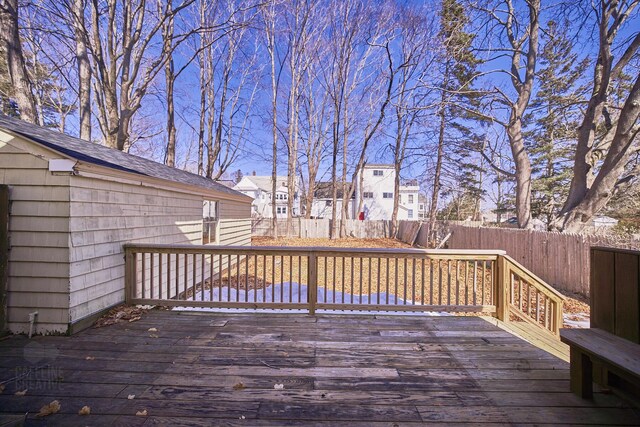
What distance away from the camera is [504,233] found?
8.85 m

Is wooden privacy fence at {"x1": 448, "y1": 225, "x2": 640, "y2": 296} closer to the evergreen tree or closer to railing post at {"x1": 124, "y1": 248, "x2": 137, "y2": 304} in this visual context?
the evergreen tree

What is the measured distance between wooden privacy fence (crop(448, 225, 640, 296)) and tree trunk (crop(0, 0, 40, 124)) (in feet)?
40.3

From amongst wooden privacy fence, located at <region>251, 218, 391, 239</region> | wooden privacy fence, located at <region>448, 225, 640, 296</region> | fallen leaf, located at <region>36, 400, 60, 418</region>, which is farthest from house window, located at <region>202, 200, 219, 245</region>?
wooden privacy fence, located at <region>251, 218, 391, 239</region>

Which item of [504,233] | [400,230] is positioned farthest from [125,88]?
[400,230]

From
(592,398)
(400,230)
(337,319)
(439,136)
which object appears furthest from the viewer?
Answer: (400,230)

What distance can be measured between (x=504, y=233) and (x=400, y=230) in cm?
891

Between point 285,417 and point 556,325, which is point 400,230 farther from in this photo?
point 285,417

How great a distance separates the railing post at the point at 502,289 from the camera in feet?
11.5

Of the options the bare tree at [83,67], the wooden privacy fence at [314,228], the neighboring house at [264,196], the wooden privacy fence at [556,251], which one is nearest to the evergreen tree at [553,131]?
the wooden privacy fence at [556,251]

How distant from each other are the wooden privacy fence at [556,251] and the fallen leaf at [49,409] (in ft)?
26.9

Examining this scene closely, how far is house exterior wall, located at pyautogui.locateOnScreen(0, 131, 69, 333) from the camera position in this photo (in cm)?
298

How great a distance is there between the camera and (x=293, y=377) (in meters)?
2.22

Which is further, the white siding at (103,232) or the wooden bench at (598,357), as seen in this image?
the white siding at (103,232)

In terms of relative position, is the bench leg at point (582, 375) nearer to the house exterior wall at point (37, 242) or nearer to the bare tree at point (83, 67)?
the house exterior wall at point (37, 242)
